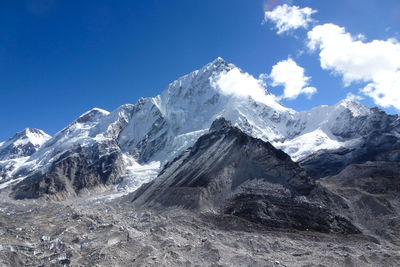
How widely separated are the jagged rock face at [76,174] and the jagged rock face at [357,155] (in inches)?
3456

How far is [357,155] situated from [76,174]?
11176 cm

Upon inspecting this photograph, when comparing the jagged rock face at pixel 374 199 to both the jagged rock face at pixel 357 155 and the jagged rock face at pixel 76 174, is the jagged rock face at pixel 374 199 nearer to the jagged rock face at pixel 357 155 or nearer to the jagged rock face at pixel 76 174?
the jagged rock face at pixel 357 155

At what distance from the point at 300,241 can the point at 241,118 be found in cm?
14969

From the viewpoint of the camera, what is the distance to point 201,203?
6569cm

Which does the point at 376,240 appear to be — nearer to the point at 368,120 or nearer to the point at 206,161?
the point at 206,161

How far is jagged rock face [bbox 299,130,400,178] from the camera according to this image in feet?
357

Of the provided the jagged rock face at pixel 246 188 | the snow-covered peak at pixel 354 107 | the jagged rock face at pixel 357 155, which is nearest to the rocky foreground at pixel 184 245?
the jagged rock face at pixel 246 188

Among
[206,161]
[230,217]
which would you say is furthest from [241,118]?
[230,217]

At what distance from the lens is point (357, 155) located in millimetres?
114188

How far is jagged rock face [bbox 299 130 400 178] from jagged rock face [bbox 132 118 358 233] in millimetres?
40440

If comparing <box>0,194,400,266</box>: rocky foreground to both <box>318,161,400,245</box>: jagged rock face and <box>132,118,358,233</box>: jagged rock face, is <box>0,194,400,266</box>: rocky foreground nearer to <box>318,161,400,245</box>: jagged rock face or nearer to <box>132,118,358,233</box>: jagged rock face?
<box>132,118,358,233</box>: jagged rock face

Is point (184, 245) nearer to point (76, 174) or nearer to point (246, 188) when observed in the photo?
point (246, 188)

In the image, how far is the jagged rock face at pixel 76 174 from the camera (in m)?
136

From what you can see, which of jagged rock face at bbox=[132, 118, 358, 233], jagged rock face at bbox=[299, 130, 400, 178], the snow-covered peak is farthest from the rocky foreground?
the snow-covered peak
